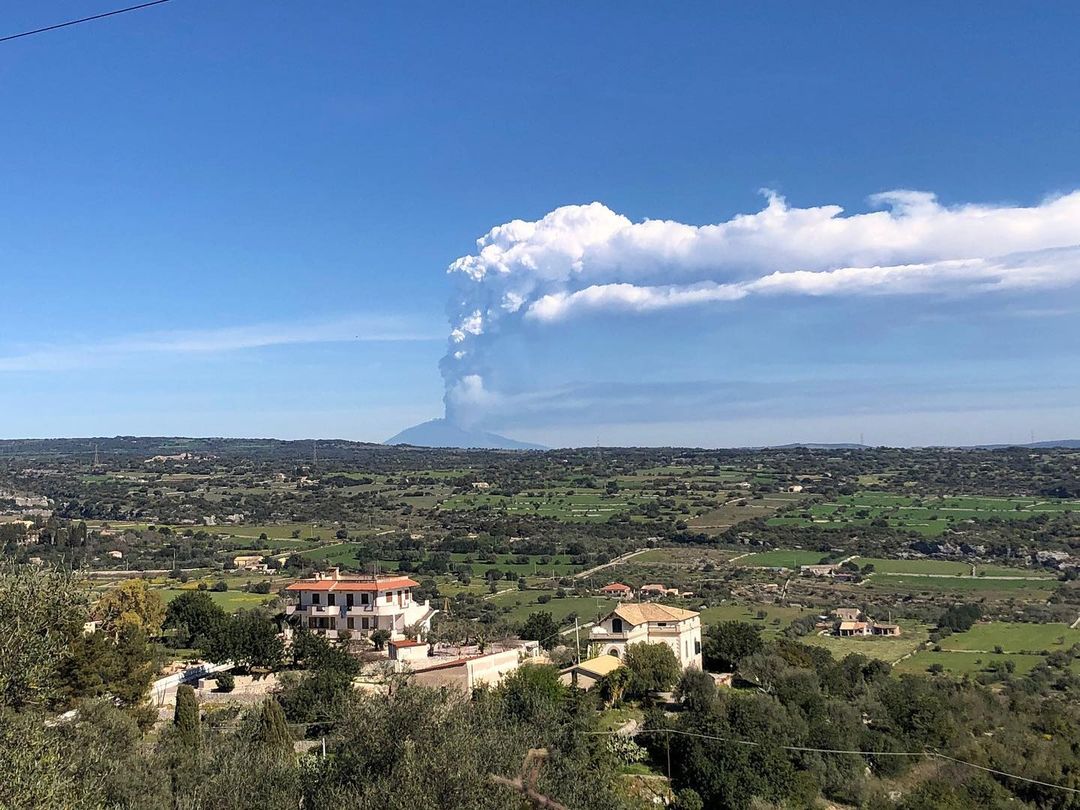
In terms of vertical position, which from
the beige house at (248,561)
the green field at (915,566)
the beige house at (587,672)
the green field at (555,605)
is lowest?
the green field at (915,566)

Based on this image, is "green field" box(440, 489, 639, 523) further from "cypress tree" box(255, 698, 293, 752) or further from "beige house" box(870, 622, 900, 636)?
"cypress tree" box(255, 698, 293, 752)

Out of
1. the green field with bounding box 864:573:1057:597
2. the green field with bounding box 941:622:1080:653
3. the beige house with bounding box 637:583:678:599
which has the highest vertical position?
the beige house with bounding box 637:583:678:599

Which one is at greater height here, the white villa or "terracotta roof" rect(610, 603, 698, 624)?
"terracotta roof" rect(610, 603, 698, 624)

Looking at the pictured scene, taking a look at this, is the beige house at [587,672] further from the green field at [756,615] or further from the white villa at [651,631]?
the green field at [756,615]

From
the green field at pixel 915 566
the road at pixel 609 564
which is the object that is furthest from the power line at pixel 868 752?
the green field at pixel 915 566

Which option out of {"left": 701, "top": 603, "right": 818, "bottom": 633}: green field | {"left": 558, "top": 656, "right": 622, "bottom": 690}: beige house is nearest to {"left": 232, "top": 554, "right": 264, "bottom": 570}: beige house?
{"left": 701, "top": 603, "right": 818, "bottom": 633}: green field

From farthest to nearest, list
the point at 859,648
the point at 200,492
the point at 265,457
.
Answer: the point at 265,457 < the point at 200,492 < the point at 859,648


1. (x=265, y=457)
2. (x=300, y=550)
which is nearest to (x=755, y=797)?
(x=300, y=550)

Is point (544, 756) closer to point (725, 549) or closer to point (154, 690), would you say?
point (154, 690)
